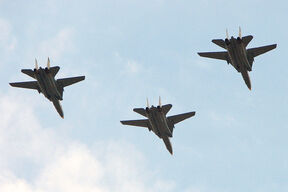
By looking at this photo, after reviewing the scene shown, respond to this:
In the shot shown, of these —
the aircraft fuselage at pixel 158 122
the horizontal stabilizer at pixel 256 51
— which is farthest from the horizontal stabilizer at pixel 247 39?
the aircraft fuselage at pixel 158 122

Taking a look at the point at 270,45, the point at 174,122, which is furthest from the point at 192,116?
the point at 270,45

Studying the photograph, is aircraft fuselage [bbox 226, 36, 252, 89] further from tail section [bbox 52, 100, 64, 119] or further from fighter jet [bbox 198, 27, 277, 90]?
tail section [bbox 52, 100, 64, 119]

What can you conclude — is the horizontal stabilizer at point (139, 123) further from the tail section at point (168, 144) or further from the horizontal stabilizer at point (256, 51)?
the horizontal stabilizer at point (256, 51)

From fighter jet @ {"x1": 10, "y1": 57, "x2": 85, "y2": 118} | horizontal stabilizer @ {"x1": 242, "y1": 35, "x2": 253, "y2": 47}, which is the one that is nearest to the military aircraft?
fighter jet @ {"x1": 10, "y1": 57, "x2": 85, "y2": 118}

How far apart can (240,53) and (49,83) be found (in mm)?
22598

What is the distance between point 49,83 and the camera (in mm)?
77562

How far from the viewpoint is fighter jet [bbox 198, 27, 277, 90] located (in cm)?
7581

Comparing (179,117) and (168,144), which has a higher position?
(179,117)

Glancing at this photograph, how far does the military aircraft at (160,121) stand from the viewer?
75.9 m

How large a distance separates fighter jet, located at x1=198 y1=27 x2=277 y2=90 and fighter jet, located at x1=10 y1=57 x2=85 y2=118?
687 inches

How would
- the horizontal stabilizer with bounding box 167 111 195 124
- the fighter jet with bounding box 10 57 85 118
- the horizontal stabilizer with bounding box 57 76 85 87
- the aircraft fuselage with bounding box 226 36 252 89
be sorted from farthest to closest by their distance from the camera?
1. the horizontal stabilizer with bounding box 57 76 85 87
2. the horizontal stabilizer with bounding box 167 111 195 124
3. the fighter jet with bounding box 10 57 85 118
4. the aircraft fuselage with bounding box 226 36 252 89

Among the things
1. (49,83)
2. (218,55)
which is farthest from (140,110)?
(218,55)

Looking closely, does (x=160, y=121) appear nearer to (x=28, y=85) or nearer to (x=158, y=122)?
(x=158, y=122)

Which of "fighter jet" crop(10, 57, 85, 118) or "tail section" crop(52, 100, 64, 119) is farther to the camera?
"tail section" crop(52, 100, 64, 119)
